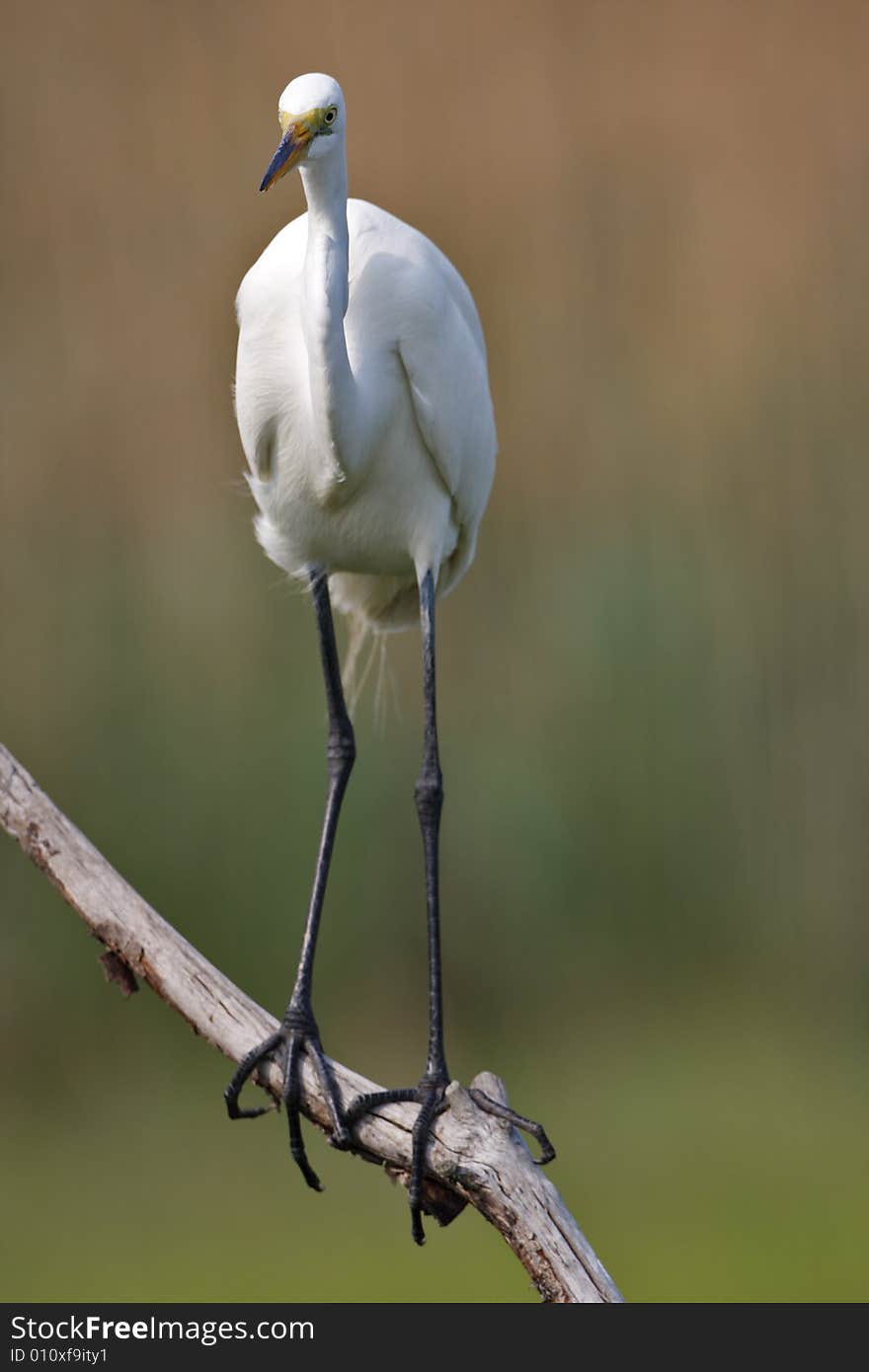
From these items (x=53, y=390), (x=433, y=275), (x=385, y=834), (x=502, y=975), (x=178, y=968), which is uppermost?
(x=433, y=275)

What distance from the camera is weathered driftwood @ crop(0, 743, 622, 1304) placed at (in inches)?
76.9

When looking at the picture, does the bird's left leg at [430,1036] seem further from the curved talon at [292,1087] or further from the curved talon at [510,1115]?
the curved talon at [292,1087]

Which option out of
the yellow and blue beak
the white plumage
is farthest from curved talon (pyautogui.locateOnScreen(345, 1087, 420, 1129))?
the yellow and blue beak

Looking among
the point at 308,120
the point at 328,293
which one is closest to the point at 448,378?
the point at 328,293

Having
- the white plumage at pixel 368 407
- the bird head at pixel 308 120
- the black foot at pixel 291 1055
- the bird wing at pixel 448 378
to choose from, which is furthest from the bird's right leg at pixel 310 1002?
the bird head at pixel 308 120

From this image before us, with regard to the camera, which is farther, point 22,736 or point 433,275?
point 22,736

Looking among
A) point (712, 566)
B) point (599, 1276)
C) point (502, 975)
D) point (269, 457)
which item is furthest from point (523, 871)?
point (599, 1276)

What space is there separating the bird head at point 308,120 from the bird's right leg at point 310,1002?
62 cm

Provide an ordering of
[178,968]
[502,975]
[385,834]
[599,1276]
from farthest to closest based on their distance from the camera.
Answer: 1. [502,975]
2. [385,834]
3. [178,968]
4. [599,1276]

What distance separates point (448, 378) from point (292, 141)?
436 millimetres

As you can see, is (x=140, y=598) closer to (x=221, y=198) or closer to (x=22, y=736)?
(x=22, y=736)

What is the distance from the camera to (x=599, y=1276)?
1.89m

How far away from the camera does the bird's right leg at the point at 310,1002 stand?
2245 millimetres

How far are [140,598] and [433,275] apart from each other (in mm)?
1844
